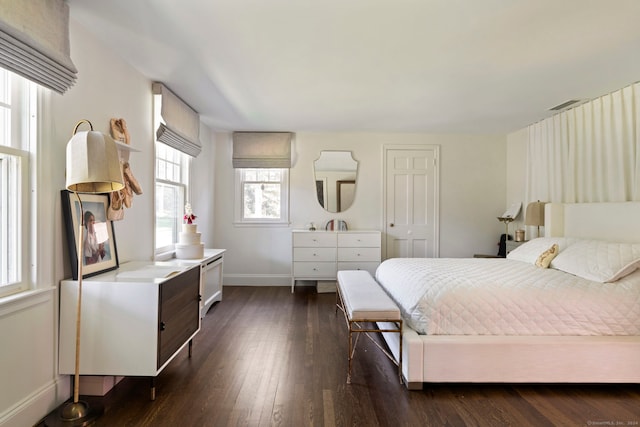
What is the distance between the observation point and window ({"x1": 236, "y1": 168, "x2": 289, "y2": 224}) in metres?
4.96

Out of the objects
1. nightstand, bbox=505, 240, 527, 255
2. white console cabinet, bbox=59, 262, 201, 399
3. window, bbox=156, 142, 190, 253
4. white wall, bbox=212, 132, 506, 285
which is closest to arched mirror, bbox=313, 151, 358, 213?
white wall, bbox=212, 132, 506, 285

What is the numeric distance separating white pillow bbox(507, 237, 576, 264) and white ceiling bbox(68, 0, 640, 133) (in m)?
1.50

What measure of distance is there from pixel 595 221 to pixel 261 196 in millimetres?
4146

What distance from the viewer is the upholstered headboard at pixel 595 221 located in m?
2.82

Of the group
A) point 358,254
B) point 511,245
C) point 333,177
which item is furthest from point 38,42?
point 511,245

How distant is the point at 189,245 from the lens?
10.6 ft

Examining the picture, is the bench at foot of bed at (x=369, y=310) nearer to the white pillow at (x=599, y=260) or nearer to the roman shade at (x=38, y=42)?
the white pillow at (x=599, y=260)

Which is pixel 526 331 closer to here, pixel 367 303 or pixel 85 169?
pixel 367 303

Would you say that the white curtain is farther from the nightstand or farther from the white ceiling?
the nightstand

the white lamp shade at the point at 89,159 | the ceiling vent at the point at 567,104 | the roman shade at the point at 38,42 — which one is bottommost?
the white lamp shade at the point at 89,159

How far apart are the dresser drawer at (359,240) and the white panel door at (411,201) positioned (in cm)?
46

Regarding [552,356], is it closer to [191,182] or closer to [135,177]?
[135,177]

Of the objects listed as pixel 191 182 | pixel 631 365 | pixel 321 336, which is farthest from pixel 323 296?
pixel 631 365

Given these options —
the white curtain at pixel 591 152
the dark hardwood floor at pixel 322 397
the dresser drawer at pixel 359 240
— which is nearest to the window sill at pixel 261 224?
the dresser drawer at pixel 359 240
